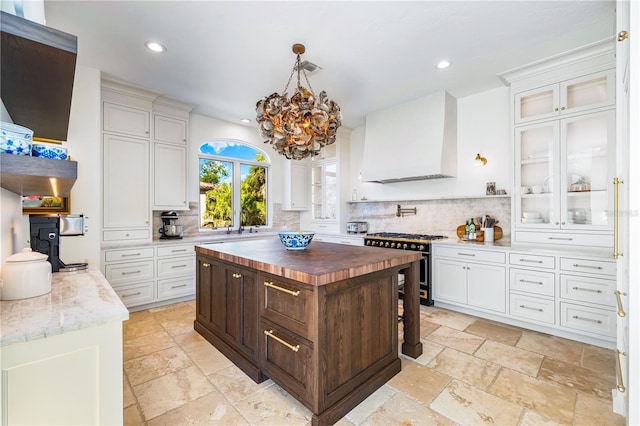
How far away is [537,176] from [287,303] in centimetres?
329

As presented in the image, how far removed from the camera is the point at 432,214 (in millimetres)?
4422

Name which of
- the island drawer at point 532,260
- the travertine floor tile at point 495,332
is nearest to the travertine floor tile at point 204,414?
the travertine floor tile at point 495,332

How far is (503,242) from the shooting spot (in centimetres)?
360

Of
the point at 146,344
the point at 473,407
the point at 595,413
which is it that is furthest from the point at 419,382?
the point at 146,344

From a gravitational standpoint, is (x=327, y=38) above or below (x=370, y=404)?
above

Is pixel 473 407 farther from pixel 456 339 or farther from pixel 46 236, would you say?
pixel 46 236

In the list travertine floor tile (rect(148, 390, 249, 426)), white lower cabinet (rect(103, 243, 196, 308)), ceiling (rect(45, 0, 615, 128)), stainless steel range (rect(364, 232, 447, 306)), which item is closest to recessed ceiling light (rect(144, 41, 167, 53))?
ceiling (rect(45, 0, 615, 128))

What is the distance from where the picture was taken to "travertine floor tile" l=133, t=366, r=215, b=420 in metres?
1.87

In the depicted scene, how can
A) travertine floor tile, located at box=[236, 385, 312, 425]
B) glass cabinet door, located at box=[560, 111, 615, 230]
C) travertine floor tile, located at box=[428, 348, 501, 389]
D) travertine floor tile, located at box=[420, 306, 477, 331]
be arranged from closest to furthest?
travertine floor tile, located at box=[236, 385, 312, 425], travertine floor tile, located at box=[428, 348, 501, 389], glass cabinet door, located at box=[560, 111, 615, 230], travertine floor tile, located at box=[420, 306, 477, 331]

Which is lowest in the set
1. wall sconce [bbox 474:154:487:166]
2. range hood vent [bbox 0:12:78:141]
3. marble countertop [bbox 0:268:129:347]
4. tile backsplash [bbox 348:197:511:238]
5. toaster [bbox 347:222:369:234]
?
marble countertop [bbox 0:268:129:347]

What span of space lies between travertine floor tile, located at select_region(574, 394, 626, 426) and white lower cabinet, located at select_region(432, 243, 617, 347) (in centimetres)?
102

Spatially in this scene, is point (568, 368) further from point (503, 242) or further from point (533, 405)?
point (503, 242)

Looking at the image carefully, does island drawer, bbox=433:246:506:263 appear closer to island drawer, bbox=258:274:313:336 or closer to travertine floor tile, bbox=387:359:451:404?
travertine floor tile, bbox=387:359:451:404
